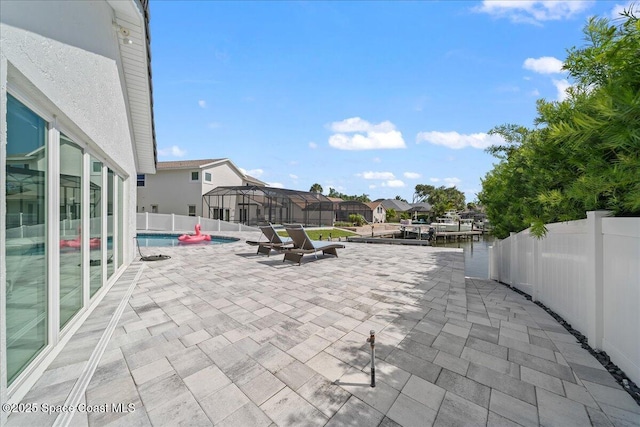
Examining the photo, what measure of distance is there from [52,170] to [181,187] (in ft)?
89.0

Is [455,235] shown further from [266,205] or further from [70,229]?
[70,229]

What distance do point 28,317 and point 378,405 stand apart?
3.57 meters

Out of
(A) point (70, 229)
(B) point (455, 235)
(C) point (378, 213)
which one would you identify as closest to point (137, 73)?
(A) point (70, 229)

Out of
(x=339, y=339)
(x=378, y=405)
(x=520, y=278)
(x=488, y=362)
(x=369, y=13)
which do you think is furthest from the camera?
(x=369, y=13)

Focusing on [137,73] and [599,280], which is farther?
[137,73]

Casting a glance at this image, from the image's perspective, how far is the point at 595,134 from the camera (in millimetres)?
2748

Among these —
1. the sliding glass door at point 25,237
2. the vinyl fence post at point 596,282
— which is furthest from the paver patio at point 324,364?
the sliding glass door at point 25,237

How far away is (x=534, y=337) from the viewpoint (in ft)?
12.2

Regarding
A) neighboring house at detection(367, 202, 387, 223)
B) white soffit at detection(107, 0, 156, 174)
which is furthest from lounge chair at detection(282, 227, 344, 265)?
neighboring house at detection(367, 202, 387, 223)

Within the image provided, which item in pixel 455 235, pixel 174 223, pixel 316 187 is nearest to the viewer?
pixel 174 223

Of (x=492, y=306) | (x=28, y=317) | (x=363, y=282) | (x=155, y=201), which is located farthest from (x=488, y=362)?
(x=155, y=201)

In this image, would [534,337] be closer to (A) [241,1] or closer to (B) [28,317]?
(B) [28,317]

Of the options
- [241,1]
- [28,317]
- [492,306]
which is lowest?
[492,306]

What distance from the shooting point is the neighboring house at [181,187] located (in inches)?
1061
